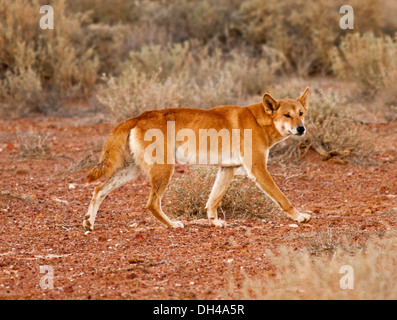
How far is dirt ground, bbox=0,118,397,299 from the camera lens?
15.7 feet

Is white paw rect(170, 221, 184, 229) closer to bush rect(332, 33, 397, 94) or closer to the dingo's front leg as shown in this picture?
the dingo's front leg

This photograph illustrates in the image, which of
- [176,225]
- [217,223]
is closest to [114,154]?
[176,225]

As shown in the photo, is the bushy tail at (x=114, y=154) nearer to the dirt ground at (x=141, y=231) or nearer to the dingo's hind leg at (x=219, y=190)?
the dirt ground at (x=141, y=231)

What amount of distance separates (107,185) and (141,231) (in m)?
0.64

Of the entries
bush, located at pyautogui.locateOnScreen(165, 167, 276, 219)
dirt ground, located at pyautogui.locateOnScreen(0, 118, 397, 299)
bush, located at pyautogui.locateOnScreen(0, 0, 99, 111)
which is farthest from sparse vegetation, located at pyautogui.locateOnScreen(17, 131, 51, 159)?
bush, located at pyautogui.locateOnScreen(165, 167, 276, 219)

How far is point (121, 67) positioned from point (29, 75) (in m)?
3.28

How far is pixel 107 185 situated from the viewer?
6.52 m

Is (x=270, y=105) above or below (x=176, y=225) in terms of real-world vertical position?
above

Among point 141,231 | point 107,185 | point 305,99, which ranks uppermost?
point 305,99

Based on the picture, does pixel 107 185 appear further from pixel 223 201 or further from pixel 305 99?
pixel 305 99

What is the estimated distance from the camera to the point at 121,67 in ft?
55.0

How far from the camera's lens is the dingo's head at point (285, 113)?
21.3 ft

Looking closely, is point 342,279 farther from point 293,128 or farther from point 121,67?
point 121,67

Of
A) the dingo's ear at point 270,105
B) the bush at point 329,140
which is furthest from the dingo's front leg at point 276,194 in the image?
the bush at point 329,140
